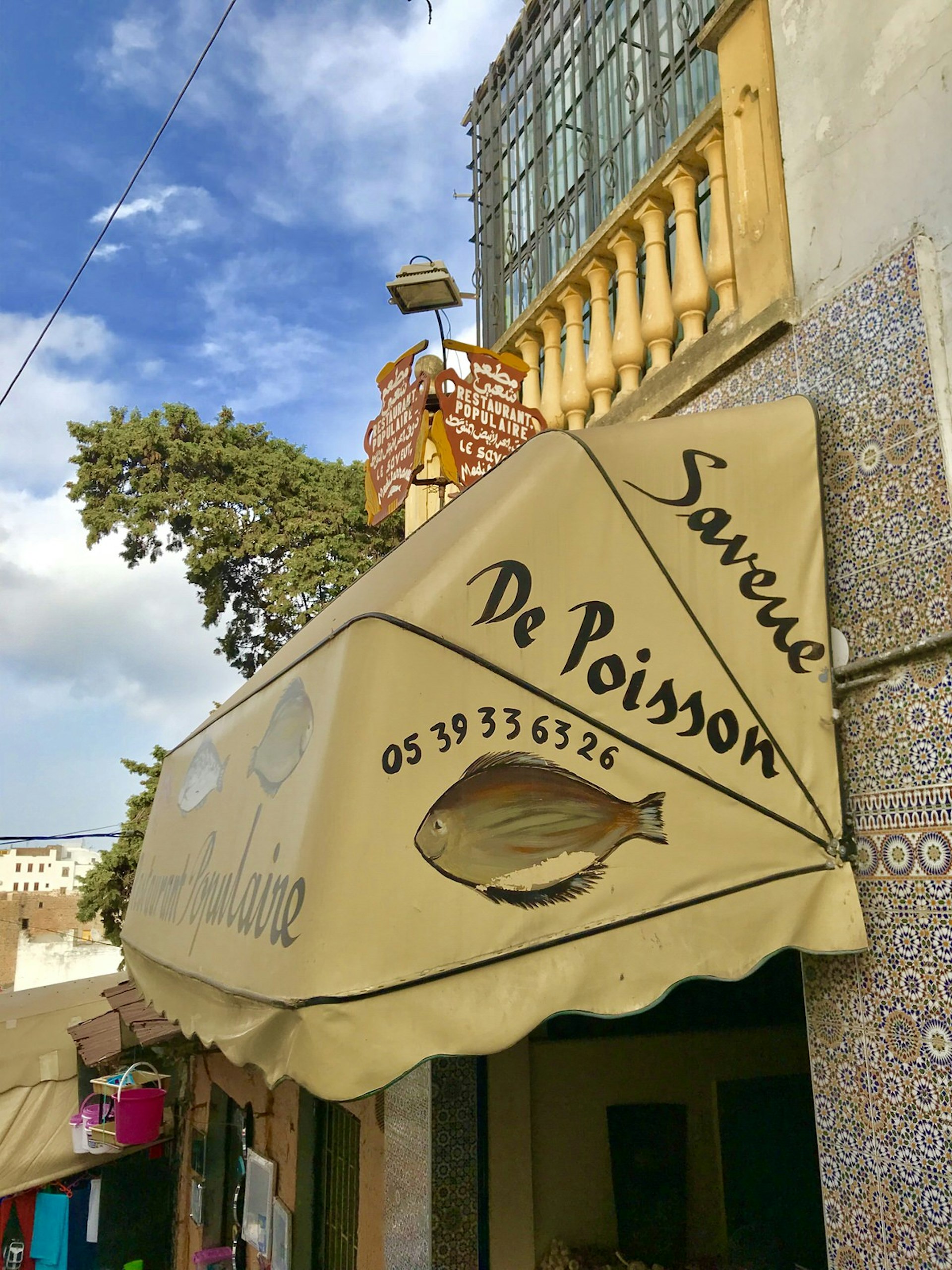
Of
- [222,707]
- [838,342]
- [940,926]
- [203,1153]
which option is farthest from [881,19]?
[203,1153]

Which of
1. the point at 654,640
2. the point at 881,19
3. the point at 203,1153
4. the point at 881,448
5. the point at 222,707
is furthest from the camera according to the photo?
the point at 203,1153

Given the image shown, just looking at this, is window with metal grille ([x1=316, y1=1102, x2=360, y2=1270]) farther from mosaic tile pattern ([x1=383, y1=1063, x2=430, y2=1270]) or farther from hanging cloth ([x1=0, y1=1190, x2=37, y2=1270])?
hanging cloth ([x1=0, y1=1190, x2=37, y2=1270])

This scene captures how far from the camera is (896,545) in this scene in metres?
2.36

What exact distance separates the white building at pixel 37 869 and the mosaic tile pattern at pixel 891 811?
1597 inches

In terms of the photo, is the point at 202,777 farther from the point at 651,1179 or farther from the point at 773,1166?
the point at 773,1166

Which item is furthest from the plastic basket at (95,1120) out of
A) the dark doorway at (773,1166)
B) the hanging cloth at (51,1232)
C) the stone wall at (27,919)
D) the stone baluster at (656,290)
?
the stone wall at (27,919)

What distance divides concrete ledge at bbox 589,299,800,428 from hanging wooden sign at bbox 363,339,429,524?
89 cm

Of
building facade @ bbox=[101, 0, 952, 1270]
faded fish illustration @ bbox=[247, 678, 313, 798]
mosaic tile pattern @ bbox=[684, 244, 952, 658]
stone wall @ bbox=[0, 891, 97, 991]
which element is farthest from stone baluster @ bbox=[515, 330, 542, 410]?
stone wall @ bbox=[0, 891, 97, 991]

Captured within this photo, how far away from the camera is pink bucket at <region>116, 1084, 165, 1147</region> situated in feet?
23.2

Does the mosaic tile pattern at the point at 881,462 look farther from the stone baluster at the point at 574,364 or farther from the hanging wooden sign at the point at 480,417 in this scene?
the hanging wooden sign at the point at 480,417

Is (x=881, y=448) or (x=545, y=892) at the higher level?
(x=881, y=448)

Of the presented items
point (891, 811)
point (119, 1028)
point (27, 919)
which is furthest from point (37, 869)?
point (891, 811)

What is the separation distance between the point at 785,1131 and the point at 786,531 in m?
3.40

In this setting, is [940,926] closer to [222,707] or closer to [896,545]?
[896,545]
